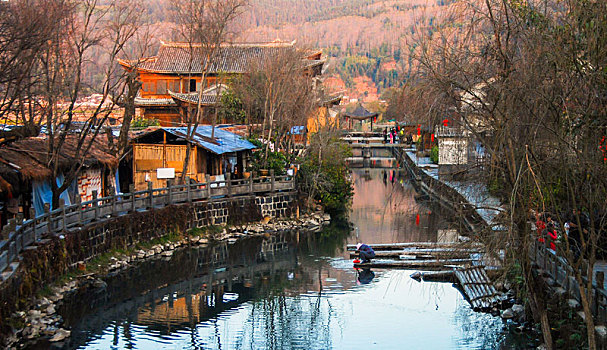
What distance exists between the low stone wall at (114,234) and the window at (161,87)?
23.8 m

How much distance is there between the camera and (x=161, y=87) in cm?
5106

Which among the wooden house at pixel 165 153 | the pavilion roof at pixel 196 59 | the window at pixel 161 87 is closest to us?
the wooden house at pixel 165 153

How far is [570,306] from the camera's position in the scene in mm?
12617

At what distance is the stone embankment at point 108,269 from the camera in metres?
14.3

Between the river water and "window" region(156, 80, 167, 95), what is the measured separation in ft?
92.0

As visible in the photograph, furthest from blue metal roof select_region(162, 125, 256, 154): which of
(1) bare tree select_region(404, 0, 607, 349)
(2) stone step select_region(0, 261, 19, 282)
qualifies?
(1) bare tree select_region(404, 0, 607, 349)

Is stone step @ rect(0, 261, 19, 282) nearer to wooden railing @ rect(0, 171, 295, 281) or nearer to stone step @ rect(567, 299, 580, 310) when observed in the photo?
wooden railing @ rect(0, 171, 295, 281)

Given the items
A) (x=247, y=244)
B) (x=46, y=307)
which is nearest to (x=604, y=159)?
(x=46, y=307)

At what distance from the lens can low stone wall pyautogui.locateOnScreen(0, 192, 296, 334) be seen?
15.0 m

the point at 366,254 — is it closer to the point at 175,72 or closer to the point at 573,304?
the point at 573,304

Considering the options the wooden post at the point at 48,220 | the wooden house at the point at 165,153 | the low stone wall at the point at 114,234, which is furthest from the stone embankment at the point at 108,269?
the wooden house at the point at 165,153

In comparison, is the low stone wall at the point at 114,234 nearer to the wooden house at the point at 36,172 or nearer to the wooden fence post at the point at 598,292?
the wooden house at the point at 36,172

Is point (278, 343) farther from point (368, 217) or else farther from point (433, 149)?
point (433, 149)

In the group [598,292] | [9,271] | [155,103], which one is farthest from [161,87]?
[598,292]
